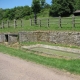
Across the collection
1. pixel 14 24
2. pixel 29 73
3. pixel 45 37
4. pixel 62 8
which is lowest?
pixel 29 73

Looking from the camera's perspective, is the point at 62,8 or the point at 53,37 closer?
the point at 53,37

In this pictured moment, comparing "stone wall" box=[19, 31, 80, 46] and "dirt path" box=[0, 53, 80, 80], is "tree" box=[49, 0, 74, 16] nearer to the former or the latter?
"stone wall" box=[19, 31, 80, 46]

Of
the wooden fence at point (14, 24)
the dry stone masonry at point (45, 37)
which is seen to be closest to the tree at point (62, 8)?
the wooden fence at point (14, 24)

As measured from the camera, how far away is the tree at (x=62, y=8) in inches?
2229

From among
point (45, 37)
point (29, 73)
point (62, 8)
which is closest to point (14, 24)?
point (45, 37)

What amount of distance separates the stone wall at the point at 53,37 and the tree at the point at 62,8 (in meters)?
35.6

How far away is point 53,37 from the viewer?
19750 millimetres

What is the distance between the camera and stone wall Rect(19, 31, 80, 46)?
17500 mm

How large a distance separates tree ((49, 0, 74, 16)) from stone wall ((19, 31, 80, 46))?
3559 centimetres

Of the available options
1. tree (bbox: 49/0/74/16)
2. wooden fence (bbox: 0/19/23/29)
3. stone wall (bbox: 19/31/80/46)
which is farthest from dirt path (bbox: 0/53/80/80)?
tree (bbox: 49/0/74/16)

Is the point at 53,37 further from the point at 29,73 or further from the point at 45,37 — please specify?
the point at 29,73

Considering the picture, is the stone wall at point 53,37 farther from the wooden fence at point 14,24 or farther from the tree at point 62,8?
the tree at point 62,8

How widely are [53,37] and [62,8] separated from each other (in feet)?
126

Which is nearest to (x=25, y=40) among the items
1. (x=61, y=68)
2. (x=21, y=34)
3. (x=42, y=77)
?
(x=21, y=34)
